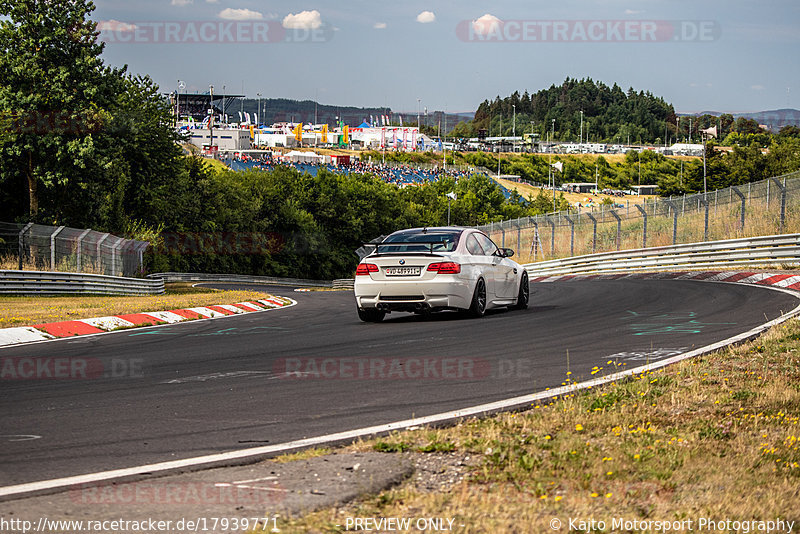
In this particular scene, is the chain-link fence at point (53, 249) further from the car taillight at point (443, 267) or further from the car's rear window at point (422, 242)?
the car taillight at point (443, 267)

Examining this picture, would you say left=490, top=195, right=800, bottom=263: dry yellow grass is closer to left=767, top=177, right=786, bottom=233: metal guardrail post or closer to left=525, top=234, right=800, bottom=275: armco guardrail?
left=767, top=177, right=786, bottom=233: metal guardrail post

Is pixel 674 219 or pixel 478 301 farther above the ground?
pixel 674 219

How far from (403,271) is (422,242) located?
30.7 inches

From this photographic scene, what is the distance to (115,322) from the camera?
14.8 meters

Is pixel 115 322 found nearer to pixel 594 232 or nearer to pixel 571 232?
pixel 594 232

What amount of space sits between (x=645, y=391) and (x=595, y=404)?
0.66m

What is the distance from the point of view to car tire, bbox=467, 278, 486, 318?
14.4 m

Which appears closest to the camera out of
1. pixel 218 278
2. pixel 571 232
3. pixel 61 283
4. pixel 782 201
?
pixel 61 283

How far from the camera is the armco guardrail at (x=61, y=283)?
2427 cm

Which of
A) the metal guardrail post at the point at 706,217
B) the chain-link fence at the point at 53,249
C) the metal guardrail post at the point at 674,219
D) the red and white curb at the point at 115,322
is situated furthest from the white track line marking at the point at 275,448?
the metal guardrail post at the point at 674,219

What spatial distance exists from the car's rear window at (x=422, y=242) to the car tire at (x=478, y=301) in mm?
821

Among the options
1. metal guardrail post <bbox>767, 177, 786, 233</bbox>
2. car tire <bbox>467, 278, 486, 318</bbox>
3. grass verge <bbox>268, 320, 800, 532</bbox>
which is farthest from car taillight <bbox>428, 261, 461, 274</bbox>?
metal guardrail post <bbox>767, 177, 786, 233</bbox>

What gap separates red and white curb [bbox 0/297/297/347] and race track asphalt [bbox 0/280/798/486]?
0.66 m

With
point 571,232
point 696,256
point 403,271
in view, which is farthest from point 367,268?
point 571,232
